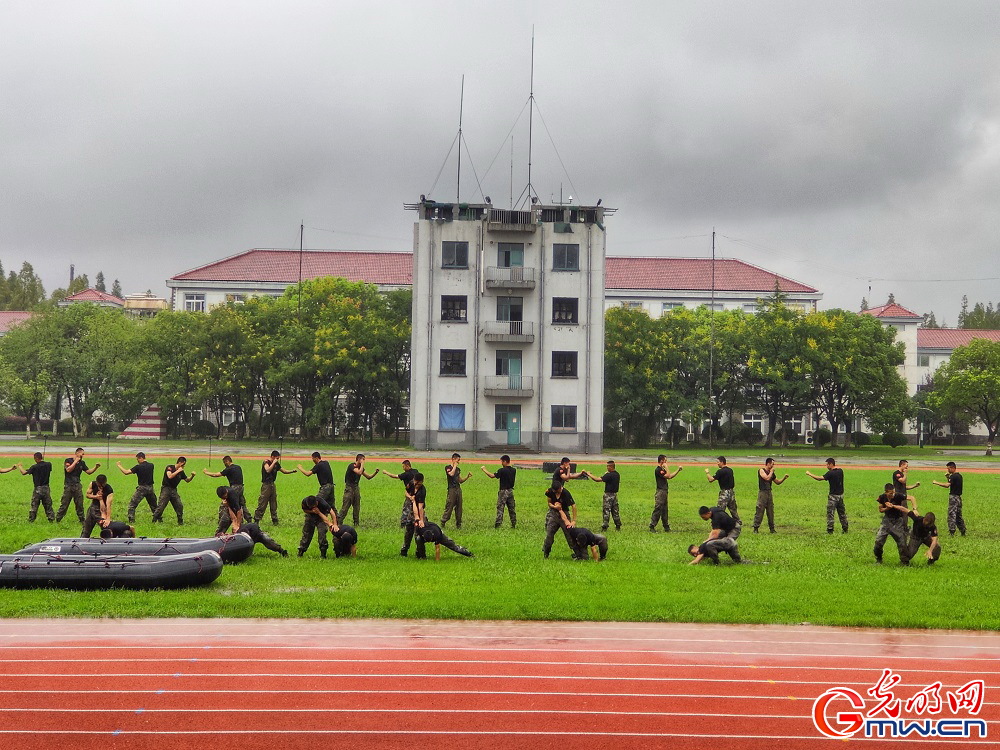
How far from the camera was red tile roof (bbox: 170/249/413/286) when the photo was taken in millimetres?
94938

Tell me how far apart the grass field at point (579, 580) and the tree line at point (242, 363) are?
134 feet

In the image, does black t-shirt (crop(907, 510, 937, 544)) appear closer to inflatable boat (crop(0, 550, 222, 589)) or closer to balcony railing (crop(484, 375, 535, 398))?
inflatable boat (crop(0, 550, 222, 589))

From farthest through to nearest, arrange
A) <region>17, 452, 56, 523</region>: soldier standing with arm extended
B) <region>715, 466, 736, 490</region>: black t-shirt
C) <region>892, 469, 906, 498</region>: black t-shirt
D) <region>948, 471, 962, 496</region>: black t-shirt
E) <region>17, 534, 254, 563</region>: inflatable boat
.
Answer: <region>17, 452, 56, 523</region>: soldier standing with arm extended < <region>948, 471, 962, 496</region>: black t-shirt < <region>715, 466, 736, 490</region>: black t-shirt < <region>892, 469, 906, 498</region>: black t-shirt < <region>17, 534, 254, 563</region>: inflatable boat

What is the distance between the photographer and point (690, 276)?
323 ft

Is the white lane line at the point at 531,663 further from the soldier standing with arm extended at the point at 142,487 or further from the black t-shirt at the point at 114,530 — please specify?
the soldier standing with arm extended at the point at 142,487

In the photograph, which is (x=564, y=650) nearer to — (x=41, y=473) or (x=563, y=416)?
(x=41, y=473)

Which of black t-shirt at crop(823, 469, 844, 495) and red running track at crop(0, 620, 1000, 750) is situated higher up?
black t-shirt at crop(823, 469, 844, 495)

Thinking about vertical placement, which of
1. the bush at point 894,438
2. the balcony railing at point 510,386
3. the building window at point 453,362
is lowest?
the bush at point 894,438

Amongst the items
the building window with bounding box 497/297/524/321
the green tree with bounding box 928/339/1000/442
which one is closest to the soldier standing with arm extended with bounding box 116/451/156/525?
the building window with bounding box 497/297/524/321

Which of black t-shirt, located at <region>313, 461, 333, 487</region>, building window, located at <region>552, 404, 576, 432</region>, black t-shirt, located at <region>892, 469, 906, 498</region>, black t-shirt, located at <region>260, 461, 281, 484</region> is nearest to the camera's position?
black t-shirt, located at <region>892, 469, 906, 498</region>

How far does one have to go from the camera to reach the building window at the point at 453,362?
6144cm

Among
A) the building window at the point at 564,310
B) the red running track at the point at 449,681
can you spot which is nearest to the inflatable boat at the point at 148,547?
the red running track at the point at 449,681

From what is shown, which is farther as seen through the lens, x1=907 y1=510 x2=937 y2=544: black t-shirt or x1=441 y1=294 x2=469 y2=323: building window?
x1=441 y1=294 x2=469 y2=323: building window

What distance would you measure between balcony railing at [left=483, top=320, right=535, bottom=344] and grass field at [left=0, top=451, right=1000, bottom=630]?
33563 mm
